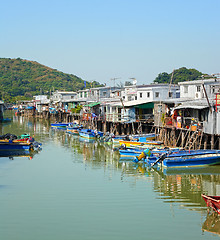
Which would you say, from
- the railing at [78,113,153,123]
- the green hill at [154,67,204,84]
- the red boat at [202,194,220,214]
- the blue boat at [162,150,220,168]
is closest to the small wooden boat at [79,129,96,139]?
the railing at [78,113,153,123]

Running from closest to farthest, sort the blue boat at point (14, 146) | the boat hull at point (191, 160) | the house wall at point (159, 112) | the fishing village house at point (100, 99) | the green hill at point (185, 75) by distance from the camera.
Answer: the boat hull at point (191, 160), the blue boat at point (14, 146), the house wall at point (159, 112), the fishing village house at point (100, 99), the green hill at point (185, 75)

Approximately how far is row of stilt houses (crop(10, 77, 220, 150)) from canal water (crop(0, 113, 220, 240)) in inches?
198

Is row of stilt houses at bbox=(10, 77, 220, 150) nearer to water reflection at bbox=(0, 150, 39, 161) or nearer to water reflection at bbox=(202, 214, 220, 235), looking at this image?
water reflection at bbox=(202, 214, 220, 235)

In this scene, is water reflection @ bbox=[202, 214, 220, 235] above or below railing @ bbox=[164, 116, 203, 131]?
below

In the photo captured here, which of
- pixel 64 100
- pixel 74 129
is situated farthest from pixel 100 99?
pixel 64 100

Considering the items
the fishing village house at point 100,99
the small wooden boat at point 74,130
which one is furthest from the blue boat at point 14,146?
the small wooden boat at point 74,130

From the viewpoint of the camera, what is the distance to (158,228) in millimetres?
17688

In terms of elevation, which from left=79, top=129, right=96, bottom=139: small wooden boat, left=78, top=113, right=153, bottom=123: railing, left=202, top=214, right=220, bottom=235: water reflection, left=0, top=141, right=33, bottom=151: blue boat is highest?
Result: left=78, top=113, right=153, bottom=123: railing

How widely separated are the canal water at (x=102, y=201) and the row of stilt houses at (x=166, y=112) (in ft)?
16.5

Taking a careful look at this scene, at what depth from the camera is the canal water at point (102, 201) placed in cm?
1738

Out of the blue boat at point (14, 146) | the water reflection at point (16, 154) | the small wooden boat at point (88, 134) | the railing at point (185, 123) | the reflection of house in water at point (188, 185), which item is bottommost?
the reflection of house in water at point (188, 185)

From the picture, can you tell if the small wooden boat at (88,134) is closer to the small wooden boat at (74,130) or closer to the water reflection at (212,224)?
the small wooden boat at (74,130)

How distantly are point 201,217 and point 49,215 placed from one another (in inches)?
320

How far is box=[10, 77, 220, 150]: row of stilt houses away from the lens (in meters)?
32.9
